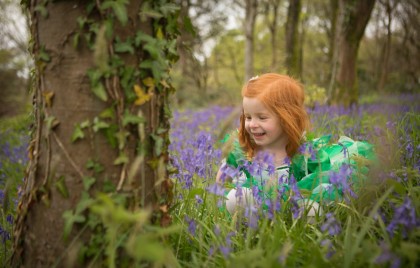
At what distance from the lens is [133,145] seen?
125cm

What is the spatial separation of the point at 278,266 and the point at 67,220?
76cm

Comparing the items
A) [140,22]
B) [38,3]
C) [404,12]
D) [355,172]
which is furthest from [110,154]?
[404,12]

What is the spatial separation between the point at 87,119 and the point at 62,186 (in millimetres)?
262

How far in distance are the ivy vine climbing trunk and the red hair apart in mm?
1039

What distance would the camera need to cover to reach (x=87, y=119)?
119 centimetres

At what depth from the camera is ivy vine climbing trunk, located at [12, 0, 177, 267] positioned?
1.17 m

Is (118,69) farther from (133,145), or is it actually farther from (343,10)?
(343,10)

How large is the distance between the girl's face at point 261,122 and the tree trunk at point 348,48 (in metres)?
4.97

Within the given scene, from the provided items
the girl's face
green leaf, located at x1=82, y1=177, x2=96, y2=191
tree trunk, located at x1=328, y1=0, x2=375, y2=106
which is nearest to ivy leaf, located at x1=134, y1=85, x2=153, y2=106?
green leaf, located at x1=82, y1=177, x2=96, y2=191

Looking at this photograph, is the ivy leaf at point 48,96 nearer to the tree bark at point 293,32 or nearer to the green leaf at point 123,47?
the green leaf at point 123,47

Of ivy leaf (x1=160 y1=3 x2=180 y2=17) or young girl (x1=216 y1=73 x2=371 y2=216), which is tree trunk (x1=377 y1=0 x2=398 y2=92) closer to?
young girl (x1=216 y1=73 x2=371 y2=216)

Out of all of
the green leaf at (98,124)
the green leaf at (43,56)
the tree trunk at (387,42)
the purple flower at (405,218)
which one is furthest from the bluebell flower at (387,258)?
the tree trunk at (387,42)

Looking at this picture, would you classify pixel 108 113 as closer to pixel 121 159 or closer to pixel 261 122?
pixel 121 159

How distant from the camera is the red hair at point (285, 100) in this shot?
7.15 feet
